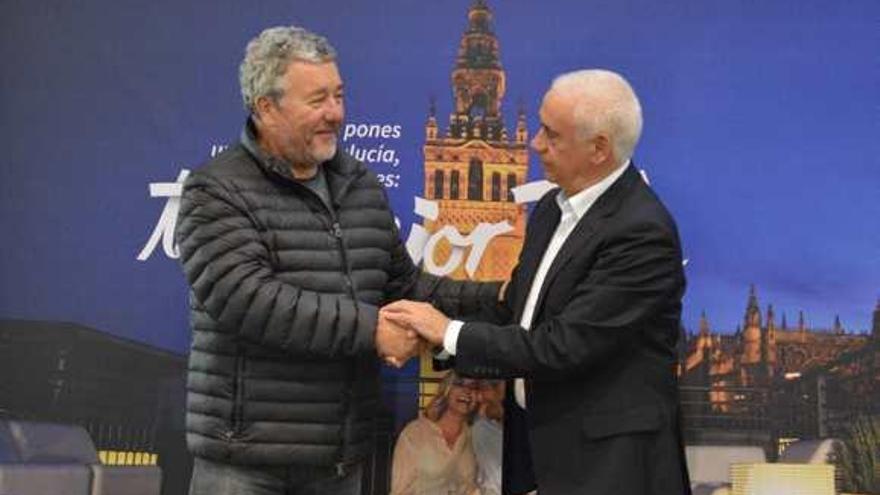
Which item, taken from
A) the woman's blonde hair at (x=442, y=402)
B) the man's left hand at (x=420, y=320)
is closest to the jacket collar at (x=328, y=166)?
the man's left hand at (x=420, y=320)

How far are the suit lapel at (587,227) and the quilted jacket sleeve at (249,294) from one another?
0.39 meters

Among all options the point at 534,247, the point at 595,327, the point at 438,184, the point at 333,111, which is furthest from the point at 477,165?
the point at 595,327

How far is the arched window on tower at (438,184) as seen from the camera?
286 cm

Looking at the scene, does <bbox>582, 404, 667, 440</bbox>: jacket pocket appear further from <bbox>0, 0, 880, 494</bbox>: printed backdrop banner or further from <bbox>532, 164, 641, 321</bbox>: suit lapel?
<bbox>0, 0, 880, 494</bbox>: printed backdrop banner

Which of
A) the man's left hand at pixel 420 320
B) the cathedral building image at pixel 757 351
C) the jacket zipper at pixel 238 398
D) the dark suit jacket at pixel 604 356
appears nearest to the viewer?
the dark suit jacket at pixel 604 356

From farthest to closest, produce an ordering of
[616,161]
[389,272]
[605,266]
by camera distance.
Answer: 1. [389,272]
2. [616,161]
3. [605,266]

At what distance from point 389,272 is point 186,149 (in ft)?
2.49

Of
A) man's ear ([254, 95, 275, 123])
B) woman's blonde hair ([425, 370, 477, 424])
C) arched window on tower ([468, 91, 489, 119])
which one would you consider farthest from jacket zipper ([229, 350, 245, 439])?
arched window on tower ([468, 91, 489, 119])

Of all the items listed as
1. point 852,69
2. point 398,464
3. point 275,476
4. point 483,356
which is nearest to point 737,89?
point 852,69

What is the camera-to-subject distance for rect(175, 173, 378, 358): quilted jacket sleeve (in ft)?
7.07

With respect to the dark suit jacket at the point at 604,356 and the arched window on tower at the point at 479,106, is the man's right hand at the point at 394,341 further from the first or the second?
the arched window on tower at the point at 479,106

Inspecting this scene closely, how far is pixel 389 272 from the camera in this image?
260 cm

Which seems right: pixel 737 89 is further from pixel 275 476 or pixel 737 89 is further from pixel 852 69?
pixel 275 476

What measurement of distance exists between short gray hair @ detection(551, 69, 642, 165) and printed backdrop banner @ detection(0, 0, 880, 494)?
54 cm
